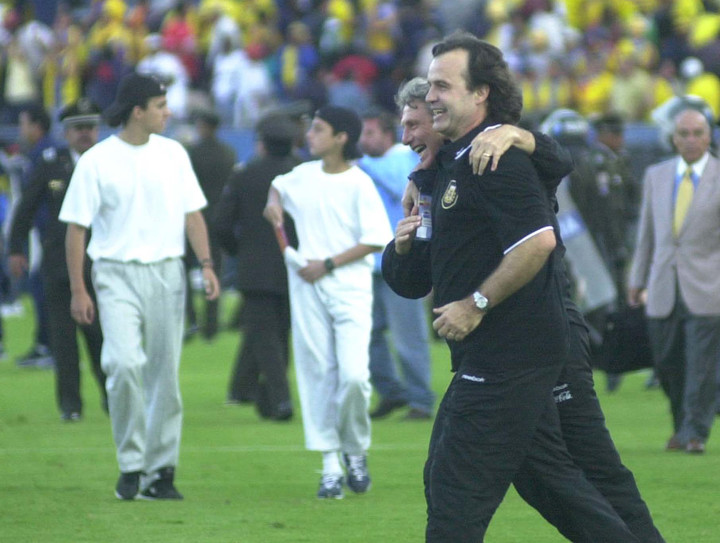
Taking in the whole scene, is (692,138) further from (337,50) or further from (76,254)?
(337,50)

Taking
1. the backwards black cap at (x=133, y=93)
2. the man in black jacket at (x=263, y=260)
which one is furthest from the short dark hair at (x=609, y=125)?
the backwards black cap at (x=133, y=93)

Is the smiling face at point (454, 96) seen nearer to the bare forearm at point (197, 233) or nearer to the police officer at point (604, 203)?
the bare forearm at point (197, 233)

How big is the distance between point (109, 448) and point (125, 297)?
254 centimetres

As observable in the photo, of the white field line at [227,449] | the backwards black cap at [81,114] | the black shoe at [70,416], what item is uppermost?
the backwards black cap at [81,114]

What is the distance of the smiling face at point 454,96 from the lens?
5.43 m

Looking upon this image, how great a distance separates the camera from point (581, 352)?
5.91m

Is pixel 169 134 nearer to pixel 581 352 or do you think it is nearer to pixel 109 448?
pixel 109 448

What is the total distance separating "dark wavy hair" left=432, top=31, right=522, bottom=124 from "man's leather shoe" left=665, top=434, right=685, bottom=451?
5.27 meters

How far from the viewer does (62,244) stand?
39.5ft

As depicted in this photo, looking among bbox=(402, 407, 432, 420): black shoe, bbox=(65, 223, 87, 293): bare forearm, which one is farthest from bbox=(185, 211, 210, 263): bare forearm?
bbox=(402, 407, 432, 420): black shoe

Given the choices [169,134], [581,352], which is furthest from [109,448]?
[169,134]

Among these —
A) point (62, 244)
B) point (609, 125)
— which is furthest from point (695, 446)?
point (609, 125)

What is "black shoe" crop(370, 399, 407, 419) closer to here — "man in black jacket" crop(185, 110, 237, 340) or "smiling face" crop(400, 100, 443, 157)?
"man in black jacket" crop(185, 110, 237, 340)

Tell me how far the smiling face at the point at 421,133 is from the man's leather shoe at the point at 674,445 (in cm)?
454
